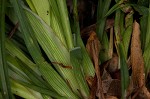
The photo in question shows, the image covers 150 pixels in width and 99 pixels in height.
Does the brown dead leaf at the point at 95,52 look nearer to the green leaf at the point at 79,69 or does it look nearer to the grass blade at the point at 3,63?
the green leaf at the point at 79,69

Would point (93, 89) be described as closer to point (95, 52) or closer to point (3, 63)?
point (95, 52)

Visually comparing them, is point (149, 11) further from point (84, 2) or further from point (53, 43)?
point (84, 2)

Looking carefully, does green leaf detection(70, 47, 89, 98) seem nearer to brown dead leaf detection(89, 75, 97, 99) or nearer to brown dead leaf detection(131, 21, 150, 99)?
brown dead leaf detection(89, 75, 97, 99)

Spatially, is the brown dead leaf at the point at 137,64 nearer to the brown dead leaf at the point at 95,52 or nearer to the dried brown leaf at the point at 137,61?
the dried brown leaf at the point at 137,61

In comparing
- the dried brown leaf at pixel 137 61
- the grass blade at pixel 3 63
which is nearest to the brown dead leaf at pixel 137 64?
the dried brown leaf at pixel 137 61

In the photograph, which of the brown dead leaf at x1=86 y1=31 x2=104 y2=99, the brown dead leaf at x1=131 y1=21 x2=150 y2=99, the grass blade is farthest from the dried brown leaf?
the grass blade

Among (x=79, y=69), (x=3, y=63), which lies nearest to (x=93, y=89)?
(x=79, y=69)

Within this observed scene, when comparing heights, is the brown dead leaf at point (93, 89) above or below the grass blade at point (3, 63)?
below

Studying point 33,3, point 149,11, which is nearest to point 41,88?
point 33,3
